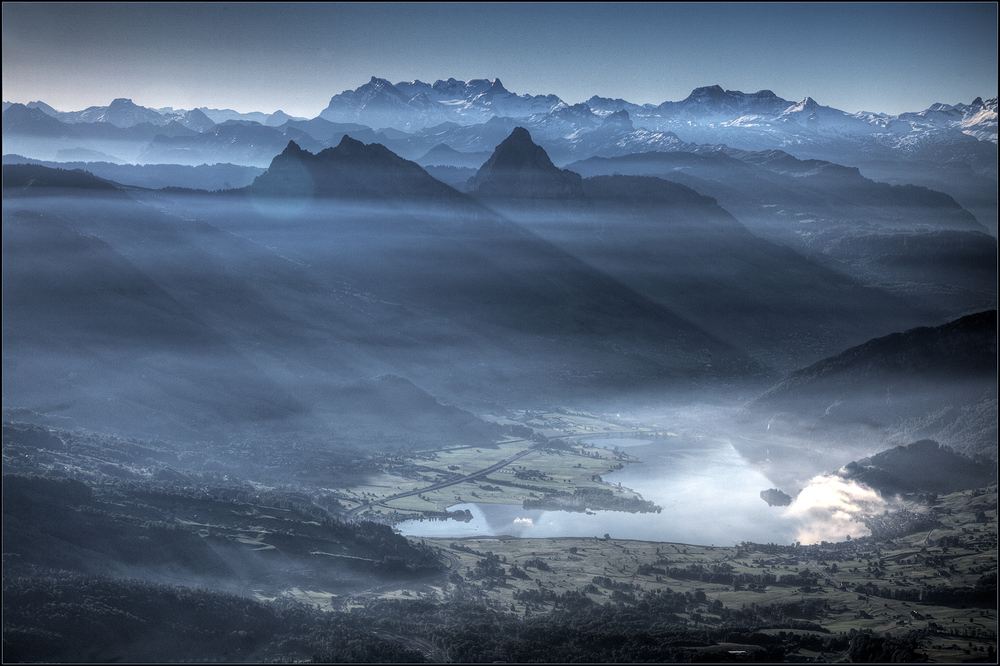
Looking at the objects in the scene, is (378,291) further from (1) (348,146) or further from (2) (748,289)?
(2) (748,289)

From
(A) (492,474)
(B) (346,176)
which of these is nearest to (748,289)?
(B) (346,176)

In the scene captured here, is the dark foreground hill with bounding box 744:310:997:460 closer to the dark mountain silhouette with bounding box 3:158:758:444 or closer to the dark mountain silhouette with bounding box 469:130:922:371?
the dark mountain silhouette with bounding box 3:158:758:444

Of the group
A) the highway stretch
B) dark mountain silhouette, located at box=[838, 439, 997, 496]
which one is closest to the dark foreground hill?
dark mountain silhouette, located at box=[838, 439, 997, 496]

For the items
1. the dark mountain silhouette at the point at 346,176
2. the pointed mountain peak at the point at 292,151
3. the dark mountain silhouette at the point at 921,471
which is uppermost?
the pointed mountain peak at the point at 292,151

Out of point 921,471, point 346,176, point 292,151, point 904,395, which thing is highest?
point 292,151

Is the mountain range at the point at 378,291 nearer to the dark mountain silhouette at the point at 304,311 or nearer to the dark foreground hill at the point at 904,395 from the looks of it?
the dark mountain silhouette at the point at 304,311

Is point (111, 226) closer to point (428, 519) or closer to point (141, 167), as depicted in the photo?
point (141, 167)

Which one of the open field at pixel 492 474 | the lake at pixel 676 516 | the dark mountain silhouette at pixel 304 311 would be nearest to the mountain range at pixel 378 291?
the dark mountain silhouette at pixel 304 311

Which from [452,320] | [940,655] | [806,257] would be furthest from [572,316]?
[940,655]
